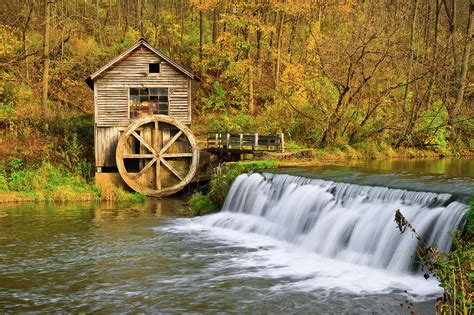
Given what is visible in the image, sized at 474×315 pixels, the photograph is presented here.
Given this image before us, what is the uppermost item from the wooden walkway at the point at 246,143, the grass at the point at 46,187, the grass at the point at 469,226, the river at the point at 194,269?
the wooden walkway at the point at 246,143

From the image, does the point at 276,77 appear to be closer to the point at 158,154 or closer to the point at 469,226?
the point at 158,154

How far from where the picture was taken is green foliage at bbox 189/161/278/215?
20.5m

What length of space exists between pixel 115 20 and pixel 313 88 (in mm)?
21449

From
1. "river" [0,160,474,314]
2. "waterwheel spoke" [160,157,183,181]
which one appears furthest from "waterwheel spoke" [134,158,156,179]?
"river" [0,160,474,314]

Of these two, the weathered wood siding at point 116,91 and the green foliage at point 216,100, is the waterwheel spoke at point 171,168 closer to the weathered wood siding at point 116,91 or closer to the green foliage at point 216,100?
the weathered wood siding at point 116,91

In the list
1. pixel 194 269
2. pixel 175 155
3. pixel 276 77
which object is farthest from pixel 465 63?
pixel 194 269

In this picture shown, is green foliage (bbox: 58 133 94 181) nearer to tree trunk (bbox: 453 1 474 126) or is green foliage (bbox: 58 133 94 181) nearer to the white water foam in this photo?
the white water foam

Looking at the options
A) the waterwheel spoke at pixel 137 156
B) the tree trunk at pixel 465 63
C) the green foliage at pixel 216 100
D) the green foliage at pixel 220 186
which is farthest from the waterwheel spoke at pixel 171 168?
the tree trunk at pixel 465 63

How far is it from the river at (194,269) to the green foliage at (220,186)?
3.82ft

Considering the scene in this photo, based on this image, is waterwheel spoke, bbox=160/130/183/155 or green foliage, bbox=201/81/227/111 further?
green foliage, bbox=201/81/227/111

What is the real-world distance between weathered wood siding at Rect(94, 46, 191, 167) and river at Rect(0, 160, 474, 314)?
5.68 meters

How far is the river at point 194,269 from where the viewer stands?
10.6 meters

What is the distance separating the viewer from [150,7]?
49000 millimetres

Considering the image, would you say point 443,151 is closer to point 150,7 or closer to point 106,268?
point 106,268
